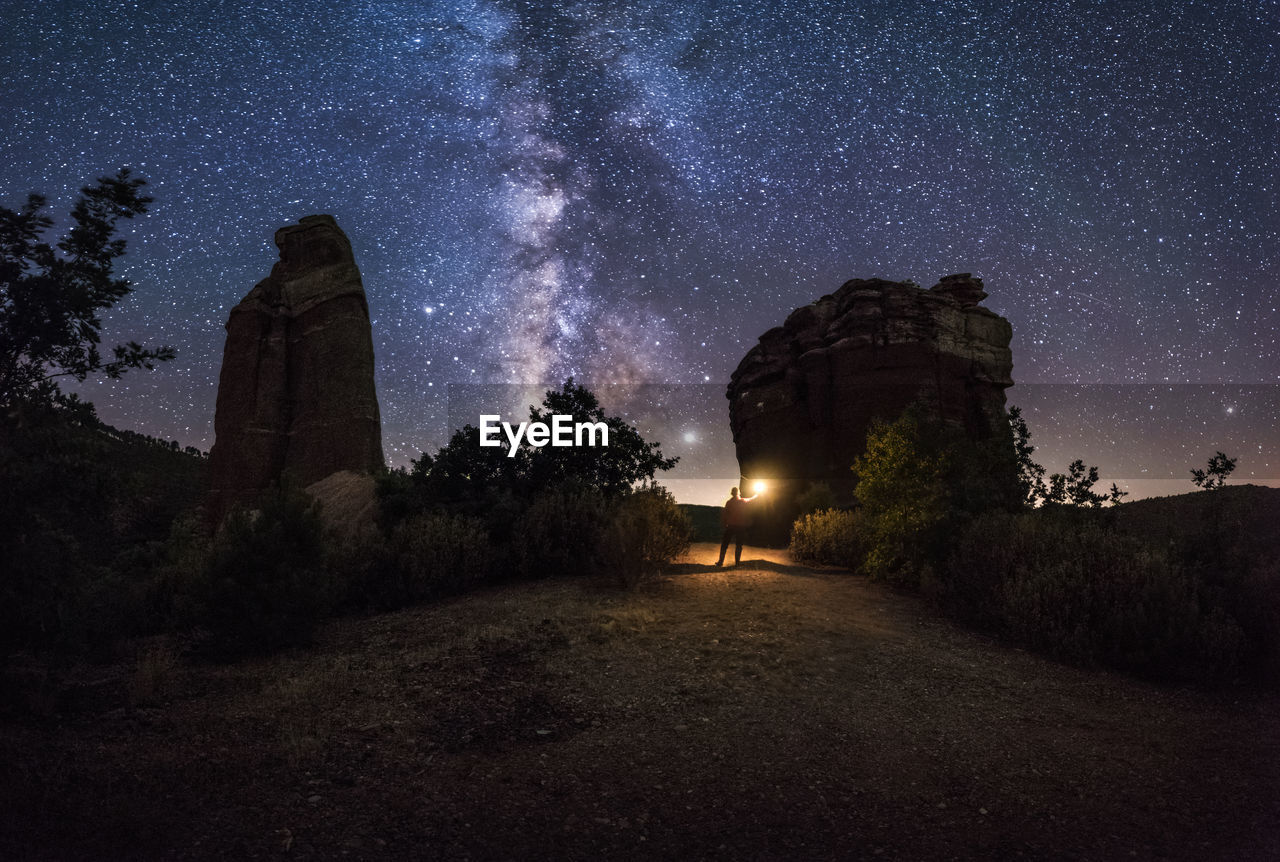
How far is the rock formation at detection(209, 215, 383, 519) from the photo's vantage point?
2488cm

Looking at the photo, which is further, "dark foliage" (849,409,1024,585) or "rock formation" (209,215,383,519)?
"rock formation" (209,215,383,519)

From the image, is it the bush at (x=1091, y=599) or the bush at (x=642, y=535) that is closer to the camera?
the bush at (x=1091, y=599)

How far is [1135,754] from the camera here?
5.63 meters

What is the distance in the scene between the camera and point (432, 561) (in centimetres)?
1177

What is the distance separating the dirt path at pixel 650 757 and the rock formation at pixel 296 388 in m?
18.4

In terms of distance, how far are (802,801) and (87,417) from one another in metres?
7.86

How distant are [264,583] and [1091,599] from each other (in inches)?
477

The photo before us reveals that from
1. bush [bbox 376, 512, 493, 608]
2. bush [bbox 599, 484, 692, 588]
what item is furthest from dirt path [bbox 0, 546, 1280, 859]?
bush [bbox 599, 484, 692, 588]

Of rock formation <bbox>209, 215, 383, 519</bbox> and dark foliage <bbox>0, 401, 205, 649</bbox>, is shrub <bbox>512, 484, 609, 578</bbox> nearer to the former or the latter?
dark foliage <bbox>0, 401, 205, 649</bbox>

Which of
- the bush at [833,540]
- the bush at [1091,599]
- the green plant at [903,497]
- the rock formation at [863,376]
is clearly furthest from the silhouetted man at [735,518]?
the rock formation at [863,376]

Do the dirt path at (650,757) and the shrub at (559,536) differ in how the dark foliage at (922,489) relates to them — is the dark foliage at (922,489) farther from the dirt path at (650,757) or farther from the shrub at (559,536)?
the shrub at (559,536)

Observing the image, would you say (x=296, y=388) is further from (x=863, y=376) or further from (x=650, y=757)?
(x=863, y=376)

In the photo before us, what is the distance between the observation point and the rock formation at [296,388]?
979 inches

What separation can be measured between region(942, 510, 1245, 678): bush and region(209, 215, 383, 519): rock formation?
69.5ft
